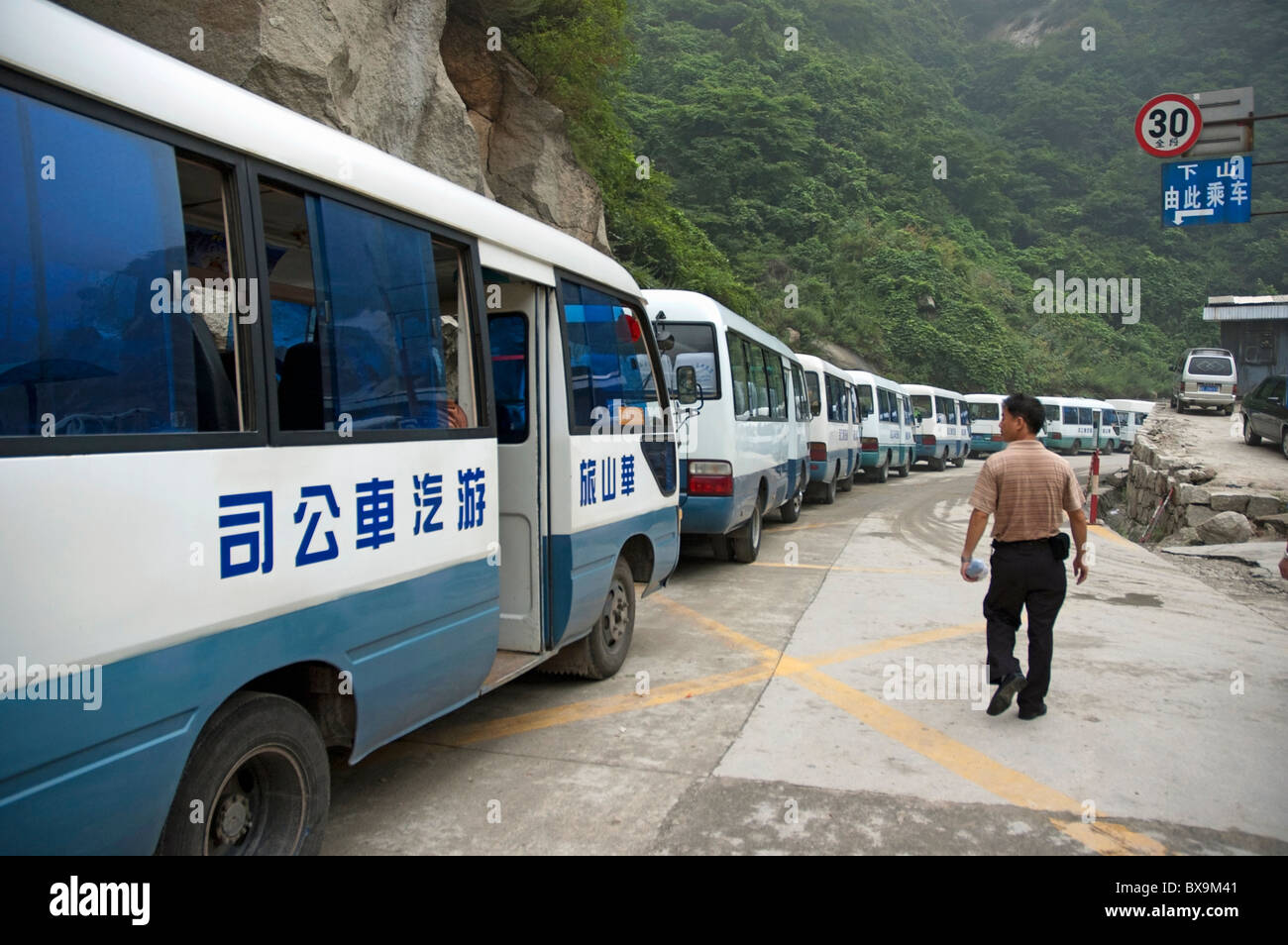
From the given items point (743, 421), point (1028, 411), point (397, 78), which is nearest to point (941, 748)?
point (1028, 411)

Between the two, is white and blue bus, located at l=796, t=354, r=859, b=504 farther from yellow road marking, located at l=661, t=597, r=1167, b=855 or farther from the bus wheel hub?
the bus wheel hub

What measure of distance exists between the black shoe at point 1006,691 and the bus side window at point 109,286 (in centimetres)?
414

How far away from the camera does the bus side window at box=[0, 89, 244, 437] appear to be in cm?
218

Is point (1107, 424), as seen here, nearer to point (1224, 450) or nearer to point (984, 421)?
point (984, 421)

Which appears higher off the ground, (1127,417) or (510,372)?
(510,372)

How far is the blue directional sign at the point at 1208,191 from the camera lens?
15109 mm

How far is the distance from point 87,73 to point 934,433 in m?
28.9

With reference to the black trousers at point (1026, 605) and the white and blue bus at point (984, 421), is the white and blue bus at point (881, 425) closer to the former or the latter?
the white and blue bus at point (984, 421)

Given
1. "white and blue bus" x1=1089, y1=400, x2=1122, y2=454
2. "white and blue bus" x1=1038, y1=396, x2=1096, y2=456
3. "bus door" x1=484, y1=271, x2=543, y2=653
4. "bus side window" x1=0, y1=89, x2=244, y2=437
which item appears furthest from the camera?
"white and blue bus" x1=1089, y1=400, x2=1122, y2=454

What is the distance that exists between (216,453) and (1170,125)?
1591 centimetres

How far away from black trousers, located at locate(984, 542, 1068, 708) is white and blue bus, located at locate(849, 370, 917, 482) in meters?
16.6

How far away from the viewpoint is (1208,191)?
15422mm

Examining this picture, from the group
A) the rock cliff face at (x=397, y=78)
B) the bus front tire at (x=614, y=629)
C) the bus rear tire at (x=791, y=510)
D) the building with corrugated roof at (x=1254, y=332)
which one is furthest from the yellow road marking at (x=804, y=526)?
the building with corrugated roof at (x=1254, y=332)

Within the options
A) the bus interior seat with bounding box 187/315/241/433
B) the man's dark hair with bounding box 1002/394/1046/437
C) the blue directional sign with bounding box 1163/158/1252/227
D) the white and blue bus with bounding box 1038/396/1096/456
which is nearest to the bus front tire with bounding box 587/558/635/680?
the man's dark hair with bounding box 1002/394/1046/437
